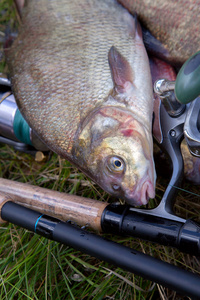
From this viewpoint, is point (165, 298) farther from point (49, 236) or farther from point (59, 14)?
point (59, 14)

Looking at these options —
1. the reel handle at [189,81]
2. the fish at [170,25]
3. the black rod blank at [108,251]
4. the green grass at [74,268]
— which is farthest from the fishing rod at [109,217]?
the fish at [170,25]

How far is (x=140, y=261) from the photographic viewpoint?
4.41 feet

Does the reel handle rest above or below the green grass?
above

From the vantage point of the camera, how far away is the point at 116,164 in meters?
1.60

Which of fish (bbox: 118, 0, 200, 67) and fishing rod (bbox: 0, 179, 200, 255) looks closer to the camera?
fishing rod (bbox: 0, 179, 200, 255)

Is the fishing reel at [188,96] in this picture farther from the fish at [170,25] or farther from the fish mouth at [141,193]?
the fish at [170,25]

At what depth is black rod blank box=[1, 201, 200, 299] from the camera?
125 cm

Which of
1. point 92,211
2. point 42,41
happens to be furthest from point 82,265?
point 42,41

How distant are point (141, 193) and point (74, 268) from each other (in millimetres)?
695

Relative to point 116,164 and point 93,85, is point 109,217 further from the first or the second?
point 93,85

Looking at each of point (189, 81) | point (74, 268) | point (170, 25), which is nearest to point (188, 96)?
point (189, 81)

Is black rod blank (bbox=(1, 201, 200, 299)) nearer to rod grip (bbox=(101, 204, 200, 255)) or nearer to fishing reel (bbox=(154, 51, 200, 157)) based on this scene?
rod grip (bbox=(101, 204, 200, 255))

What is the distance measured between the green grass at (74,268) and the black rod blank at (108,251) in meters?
0.35

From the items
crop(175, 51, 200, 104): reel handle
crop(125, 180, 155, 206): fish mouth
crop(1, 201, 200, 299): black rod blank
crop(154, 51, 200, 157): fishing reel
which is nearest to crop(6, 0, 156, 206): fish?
crop(125, 180, 155, 206): fish mouth
